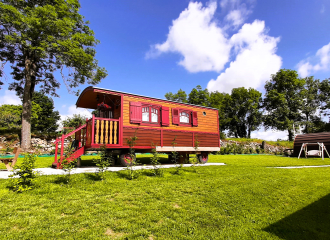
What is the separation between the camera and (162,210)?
12.1ft

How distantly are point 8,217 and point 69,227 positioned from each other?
1.18m

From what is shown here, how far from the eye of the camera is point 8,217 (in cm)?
318

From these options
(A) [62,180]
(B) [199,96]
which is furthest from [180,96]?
(A) [62,180]

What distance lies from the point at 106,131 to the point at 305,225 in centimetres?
702

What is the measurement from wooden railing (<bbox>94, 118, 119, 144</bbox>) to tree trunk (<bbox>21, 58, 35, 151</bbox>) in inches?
413

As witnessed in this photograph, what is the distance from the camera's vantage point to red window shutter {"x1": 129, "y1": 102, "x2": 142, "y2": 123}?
8859 mm

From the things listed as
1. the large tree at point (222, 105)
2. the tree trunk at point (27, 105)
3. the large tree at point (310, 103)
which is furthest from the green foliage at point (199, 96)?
the tree trunk at point (27, 105)

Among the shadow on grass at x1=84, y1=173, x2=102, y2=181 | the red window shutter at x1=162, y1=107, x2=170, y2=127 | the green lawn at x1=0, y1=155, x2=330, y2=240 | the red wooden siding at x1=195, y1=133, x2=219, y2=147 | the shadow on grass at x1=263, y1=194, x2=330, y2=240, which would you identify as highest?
the red window shutter at x1=162, y1=107, x2=170, y2=127

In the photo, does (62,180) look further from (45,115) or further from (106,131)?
(45,115)

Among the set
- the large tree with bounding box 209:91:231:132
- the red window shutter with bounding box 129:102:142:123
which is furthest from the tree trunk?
the large tree with bounding box 209:91:231:132

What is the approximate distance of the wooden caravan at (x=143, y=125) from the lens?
822 cm

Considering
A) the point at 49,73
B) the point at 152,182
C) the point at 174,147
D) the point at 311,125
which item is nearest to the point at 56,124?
the point at 49,73

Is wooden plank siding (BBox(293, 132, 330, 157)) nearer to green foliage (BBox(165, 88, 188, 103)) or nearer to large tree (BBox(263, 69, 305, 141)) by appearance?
large tree (BBox(263, 69, 305, 141))

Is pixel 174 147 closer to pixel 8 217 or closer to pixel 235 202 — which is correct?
pixel 235 202
